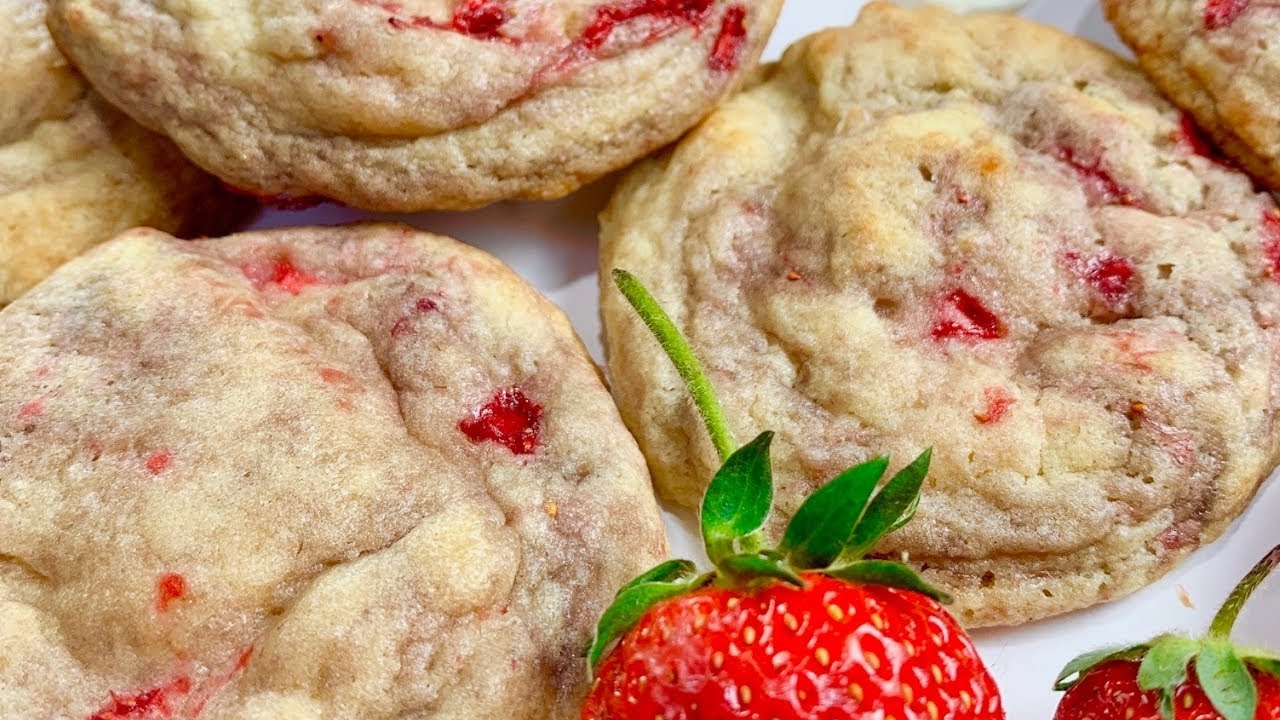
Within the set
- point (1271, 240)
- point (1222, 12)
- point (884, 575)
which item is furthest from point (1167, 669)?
point (1222, 12)

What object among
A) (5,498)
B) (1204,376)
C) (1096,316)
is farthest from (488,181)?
(1204,376)

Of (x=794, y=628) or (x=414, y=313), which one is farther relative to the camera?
(x=414, y=313)

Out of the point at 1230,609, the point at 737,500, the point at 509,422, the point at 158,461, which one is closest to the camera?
the point at 737,500

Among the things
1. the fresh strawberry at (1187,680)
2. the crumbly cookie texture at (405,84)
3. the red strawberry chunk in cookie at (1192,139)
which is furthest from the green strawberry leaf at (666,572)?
the red strawberry chunk in cookie at (1192,139)

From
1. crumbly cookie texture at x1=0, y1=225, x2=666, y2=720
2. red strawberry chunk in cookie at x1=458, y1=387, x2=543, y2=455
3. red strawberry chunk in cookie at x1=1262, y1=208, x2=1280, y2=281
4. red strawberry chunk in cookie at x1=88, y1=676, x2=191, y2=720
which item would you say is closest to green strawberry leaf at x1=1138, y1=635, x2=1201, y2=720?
crumbly cookie texture at x1=0, y1=225, x2=666, y2=720

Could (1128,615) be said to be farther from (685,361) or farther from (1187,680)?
(685,361)

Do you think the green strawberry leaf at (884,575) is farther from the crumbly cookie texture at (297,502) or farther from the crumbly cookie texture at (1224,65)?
the crumbly cookie texture at (1224,65)

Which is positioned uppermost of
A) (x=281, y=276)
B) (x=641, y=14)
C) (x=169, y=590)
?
(x=641, y=14)
